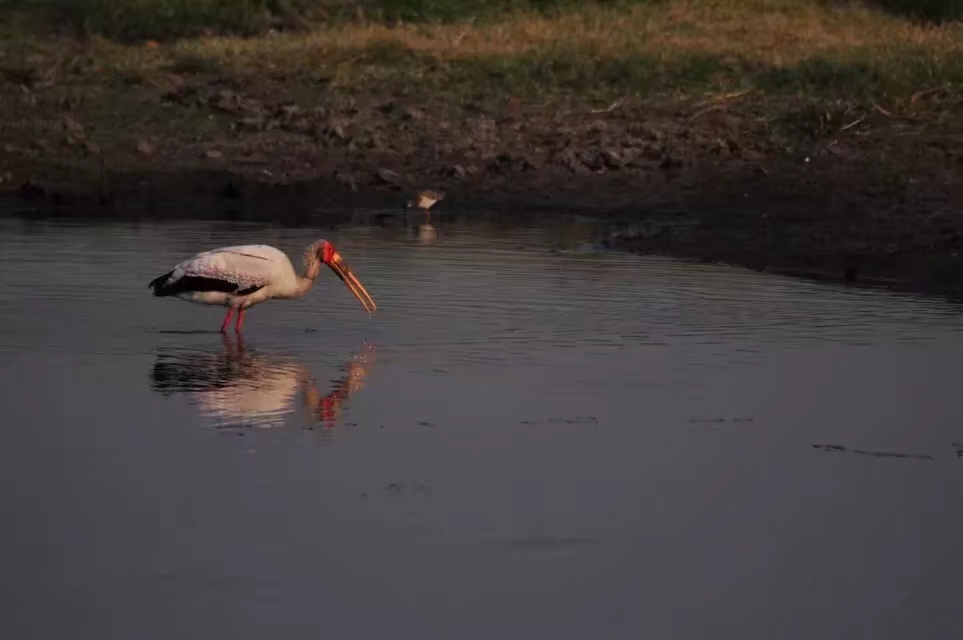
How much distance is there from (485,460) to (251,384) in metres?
2.31

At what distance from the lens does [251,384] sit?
41.6 ft

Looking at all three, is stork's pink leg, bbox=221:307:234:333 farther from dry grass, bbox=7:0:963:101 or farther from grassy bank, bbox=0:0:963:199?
dry grass, bbox=7:0:963:101

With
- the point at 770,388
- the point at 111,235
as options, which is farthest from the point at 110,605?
the point at 111,235

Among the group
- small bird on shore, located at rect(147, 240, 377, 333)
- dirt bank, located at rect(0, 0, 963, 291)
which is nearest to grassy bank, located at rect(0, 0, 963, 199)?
dirt bank, located at rect(0, 0, 963, 291)

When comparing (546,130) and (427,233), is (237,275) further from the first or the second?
(546,130)

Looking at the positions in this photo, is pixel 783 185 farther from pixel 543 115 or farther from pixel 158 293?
pixel 158 293

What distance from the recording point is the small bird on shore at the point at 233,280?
1487 cm

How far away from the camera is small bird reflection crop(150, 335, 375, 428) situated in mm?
11828

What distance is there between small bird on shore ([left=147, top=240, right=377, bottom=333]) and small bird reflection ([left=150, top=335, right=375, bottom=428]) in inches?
29.7

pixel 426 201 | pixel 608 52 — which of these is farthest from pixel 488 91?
pixel 426 201

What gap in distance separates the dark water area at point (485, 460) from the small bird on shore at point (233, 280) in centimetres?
24

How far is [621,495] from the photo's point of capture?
10148 mm

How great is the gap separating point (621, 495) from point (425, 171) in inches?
503

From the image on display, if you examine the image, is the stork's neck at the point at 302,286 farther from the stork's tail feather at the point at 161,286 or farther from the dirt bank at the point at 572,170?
the dirt bank at the point at 572,170
